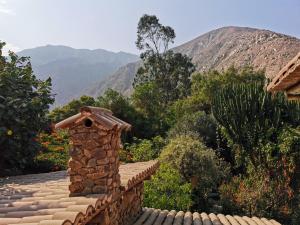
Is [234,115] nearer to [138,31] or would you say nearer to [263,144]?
[263,144]

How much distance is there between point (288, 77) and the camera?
456 centimetres

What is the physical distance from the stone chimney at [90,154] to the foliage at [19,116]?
5.98m

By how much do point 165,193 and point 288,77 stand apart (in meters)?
8.93

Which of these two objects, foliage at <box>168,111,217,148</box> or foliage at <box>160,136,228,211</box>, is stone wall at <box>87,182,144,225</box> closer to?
foliage at <box>160,136,228,211</box>

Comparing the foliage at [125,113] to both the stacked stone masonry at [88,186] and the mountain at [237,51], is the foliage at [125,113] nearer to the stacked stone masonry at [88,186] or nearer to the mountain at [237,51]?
the stacked stone masonry at [88,186]

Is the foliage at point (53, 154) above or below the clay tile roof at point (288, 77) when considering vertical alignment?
below

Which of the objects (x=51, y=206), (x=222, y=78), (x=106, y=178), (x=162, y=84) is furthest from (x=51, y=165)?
(x=162, y=84)

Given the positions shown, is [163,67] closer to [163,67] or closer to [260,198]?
[163,67]

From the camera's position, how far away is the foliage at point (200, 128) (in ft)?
73.0

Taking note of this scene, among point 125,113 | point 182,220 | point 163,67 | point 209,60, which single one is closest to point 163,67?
point 163,67

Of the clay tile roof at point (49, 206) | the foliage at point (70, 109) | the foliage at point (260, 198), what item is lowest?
the foliage at point (260, 198)

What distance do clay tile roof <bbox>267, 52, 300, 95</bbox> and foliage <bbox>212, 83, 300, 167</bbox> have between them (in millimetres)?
13395

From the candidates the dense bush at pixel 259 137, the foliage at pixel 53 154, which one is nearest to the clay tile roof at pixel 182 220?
the foliage at pixel 53 154

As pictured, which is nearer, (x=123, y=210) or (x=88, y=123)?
(x=88, y=123)
